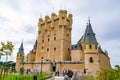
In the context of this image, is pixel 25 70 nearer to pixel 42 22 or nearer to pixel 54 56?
pixel 54 56

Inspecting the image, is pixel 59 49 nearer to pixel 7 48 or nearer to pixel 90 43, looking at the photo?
pixel 90 43

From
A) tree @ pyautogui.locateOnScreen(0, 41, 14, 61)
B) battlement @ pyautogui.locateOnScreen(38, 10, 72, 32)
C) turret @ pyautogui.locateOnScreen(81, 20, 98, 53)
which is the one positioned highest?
battlement @ pyautogui.locateOnScreen(38, 10, 72, 32)

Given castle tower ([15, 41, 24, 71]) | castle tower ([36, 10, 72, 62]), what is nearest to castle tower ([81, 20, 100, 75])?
castle tower ([36, 10, 72, 62])

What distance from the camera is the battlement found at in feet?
212

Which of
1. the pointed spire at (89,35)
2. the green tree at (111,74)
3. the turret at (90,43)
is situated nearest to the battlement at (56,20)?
the pointed spire at (89,35)

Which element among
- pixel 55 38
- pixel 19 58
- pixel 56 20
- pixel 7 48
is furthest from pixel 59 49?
pixel 7 48

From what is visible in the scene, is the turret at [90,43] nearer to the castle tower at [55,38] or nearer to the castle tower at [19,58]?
the castle tower at [55,38]

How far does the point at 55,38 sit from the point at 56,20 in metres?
6.38

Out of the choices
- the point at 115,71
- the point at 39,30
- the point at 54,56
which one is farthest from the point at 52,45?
the point at 115,71

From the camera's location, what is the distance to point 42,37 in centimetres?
6988

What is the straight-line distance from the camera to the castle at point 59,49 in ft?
182

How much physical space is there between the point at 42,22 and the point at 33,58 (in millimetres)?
13518

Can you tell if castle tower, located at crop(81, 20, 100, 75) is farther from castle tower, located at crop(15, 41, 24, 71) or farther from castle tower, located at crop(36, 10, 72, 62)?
castle tower, located at crop(15, 41, 24, 71)

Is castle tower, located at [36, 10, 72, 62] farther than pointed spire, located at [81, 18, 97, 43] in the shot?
Yes
